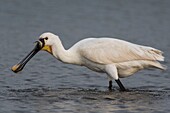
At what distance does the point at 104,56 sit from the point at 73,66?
2928 millimetres

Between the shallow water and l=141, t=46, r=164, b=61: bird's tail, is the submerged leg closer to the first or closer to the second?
the shallow water

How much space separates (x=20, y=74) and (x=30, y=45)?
3887mm

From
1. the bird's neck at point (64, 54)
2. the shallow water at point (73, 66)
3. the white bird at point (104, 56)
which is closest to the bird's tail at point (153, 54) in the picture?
the white bird at point (104, 56)

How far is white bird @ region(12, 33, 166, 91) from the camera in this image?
44.7 feet

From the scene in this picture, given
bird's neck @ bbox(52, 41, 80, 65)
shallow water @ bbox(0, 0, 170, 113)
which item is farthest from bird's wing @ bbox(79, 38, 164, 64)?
shallow water @ bbox(0, 0, 170, 113)

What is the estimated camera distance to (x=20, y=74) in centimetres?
1516

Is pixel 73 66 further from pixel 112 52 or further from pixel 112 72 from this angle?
pixel 112 72

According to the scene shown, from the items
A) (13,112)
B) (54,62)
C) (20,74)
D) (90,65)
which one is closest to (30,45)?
(54,62)

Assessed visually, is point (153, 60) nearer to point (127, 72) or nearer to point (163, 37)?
point (127, 72)

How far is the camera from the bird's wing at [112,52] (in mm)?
13602

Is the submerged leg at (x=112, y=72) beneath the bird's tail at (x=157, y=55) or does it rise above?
beneath

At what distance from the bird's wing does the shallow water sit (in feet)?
2.38

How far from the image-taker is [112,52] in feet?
45.4

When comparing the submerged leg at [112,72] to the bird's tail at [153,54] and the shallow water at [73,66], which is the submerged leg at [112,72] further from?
the bird's tail at [153,54]
